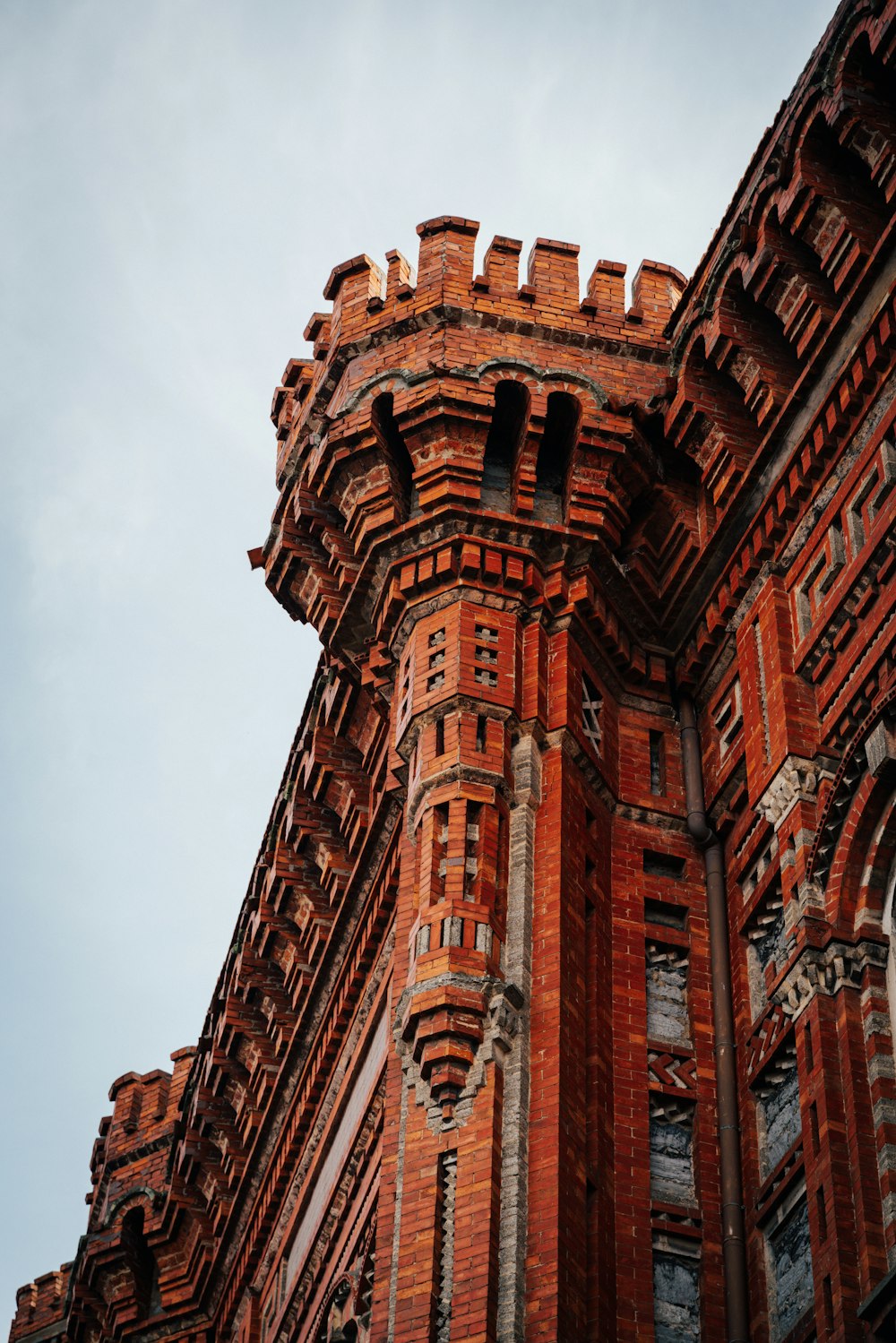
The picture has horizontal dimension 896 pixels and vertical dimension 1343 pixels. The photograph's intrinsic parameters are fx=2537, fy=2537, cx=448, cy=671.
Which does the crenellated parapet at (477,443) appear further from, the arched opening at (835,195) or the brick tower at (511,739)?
the arched opening at (835,195)

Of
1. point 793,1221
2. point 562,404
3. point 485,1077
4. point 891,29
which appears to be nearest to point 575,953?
point 485,1077

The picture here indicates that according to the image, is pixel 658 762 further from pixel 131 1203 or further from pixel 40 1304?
pixel 40 1304

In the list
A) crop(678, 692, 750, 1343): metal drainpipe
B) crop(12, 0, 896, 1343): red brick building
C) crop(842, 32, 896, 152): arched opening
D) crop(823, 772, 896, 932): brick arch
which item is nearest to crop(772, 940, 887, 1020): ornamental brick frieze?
crop(12, 0, 896, 1343): red brick building

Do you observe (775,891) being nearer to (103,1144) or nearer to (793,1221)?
(793,1221)

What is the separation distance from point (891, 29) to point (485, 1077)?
21.3ft

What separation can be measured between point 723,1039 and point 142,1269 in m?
9.94

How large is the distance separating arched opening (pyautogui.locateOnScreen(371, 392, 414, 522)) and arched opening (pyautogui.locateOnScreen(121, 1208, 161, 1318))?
29.1 feet

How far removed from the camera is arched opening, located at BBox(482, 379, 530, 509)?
16484 mm

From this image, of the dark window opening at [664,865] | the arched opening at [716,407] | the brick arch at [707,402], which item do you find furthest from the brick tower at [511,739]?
the arched opening at [716,407]

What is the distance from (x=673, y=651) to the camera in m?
16.6

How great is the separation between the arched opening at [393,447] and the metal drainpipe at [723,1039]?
2.28 m

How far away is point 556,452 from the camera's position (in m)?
16.8

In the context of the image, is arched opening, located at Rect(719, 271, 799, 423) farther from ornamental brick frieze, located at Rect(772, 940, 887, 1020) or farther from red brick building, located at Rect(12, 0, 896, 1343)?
ornamental brick frieze, located at Rect(772, 940, 887, 1020)

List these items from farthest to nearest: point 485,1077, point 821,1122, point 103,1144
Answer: point 103,1144 → point 485,1077 → point 821,1122
